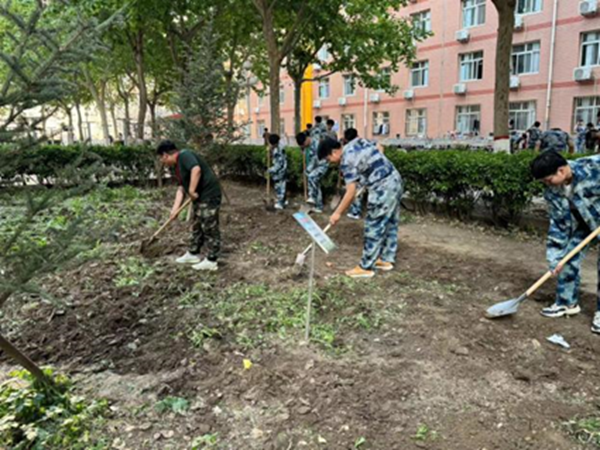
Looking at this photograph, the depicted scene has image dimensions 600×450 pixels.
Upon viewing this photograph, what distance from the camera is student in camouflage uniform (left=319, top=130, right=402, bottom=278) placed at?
15.6 feet

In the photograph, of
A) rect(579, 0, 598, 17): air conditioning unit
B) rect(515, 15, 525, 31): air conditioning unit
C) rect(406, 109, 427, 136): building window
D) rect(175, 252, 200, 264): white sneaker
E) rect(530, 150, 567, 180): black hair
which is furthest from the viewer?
rect(406, 109, 427, 136): building window

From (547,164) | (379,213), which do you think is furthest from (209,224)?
(547,164)

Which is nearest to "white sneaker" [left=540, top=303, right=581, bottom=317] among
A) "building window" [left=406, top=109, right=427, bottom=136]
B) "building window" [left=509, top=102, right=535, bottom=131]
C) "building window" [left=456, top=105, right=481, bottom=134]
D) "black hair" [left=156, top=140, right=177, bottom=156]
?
"black hair" [left=156, top=140, right=177, bottom=156]

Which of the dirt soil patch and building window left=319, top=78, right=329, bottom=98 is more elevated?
building window left=319, top=78, right=329, bottom=98

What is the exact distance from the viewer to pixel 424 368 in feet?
10.3

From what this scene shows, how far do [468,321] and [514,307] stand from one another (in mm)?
381

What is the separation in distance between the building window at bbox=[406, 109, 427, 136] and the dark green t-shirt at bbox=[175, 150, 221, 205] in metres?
22.6

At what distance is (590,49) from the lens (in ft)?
63.2

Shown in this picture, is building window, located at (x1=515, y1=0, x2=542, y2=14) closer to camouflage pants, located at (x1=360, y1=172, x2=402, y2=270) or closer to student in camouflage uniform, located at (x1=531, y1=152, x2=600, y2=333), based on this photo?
camouflage pants, located at (x1=360, y1=172, x2=402, y2=270)

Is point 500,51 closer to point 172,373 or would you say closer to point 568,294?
point 568,294

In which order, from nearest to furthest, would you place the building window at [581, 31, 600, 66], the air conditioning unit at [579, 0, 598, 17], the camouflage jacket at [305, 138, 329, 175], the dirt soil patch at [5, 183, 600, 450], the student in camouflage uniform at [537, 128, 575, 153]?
the dirt soil patch at [5, 183, 600, 450], the camouflage jacket at [305, 138, 329, 175], the student in camouflage uniform at [537, 128, 575, 153], the air conditioning unit at [579, 0, 598, 17], the building window at [581, 31, 600, 66]

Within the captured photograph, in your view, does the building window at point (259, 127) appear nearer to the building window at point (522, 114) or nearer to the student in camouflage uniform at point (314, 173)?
the building window at point (522, 114)

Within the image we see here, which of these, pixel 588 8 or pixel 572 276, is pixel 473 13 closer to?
pixel 588 8

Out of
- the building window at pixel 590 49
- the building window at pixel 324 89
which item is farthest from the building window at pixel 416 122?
the building window at pixel 590 49
